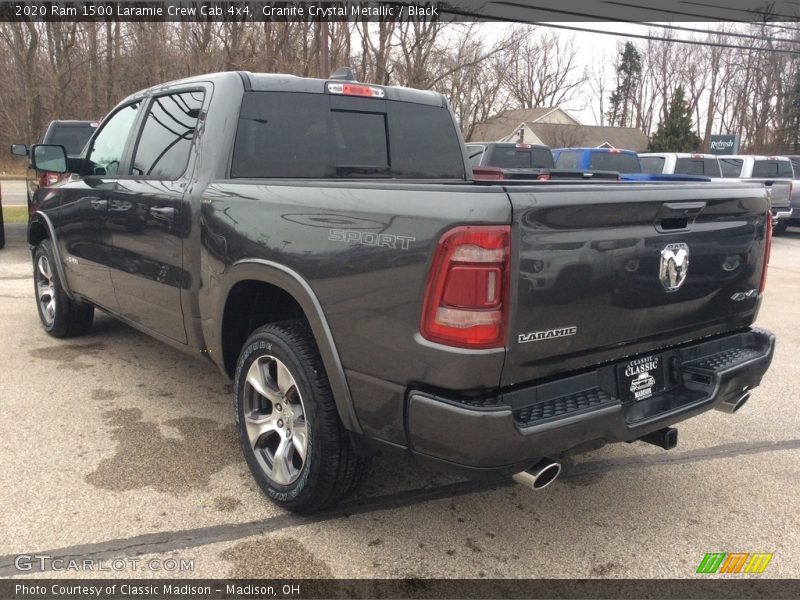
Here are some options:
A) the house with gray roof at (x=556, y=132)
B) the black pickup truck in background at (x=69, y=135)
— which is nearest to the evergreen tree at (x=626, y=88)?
the house with gray roof at (x=556, y=132)

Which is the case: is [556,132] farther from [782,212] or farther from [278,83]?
[278,83]

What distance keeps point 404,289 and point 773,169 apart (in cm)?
1797

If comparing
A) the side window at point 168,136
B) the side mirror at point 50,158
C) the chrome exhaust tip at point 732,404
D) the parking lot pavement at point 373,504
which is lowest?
the parking lot pavement at point 373,504

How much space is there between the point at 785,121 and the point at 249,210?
52.1 m

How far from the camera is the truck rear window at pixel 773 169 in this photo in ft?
56.0

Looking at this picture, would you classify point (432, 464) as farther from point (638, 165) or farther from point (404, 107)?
point (638, 165)

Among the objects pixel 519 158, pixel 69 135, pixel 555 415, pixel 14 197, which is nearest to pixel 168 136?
pixel 555 415

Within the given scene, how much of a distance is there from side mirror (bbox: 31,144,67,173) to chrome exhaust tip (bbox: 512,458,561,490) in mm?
3873

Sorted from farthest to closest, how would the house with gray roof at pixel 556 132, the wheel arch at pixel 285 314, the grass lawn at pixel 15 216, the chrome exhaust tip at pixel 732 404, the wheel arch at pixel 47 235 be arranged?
the house with gray roof at pixel 556 132 → the grass lawn at pixel 15 216 → the wheel arch at pixel 47 235 → the chrome exhaust tip at pixel 732 404 → the wheel arch at pixel 285 314

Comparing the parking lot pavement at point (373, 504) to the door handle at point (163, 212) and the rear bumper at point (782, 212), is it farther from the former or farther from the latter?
the rear bumper at point (782, 212)

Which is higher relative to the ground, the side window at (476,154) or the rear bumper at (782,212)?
the side window at (476,154)

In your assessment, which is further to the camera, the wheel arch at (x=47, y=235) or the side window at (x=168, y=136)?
the wheel arch at (x=47, y=235)

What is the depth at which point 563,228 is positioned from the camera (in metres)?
Answer: 2.38

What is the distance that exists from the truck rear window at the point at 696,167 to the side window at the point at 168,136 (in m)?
14.2
